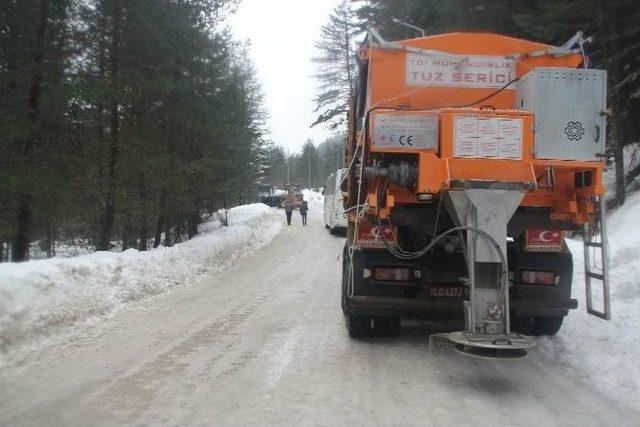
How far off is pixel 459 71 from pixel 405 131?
1.57 metres

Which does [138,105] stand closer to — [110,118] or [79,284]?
[110,118]

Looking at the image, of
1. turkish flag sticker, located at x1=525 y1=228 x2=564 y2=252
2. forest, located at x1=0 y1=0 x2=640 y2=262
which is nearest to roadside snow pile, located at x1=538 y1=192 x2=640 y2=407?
turkish flag sticker, located at x1=525 y1=228 x2=564 y2=252

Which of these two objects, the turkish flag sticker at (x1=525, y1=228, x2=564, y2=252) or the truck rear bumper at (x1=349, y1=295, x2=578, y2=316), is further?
the turkish flag sticker at (x1=525, y1=228, x2=564, y2=252)

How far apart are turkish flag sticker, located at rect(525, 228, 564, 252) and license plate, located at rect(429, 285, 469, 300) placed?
34.3 inches

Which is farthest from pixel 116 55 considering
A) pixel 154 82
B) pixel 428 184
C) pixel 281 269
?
pixel 428 184

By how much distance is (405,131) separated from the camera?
19.6ft

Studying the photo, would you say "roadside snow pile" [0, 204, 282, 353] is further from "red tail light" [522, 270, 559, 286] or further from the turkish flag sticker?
the turkish flag sticker

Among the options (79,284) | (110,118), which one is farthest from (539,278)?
(110,118)

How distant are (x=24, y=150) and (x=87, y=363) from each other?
6566 mm

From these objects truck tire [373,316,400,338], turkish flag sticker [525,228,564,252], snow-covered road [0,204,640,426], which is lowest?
snow-covered road [0,204,640,426]

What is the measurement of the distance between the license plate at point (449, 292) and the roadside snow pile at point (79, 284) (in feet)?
15.5

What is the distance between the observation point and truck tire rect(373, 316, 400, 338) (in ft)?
24.1

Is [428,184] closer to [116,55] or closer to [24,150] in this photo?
[24,150]

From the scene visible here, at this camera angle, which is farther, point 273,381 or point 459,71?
point 459,71
